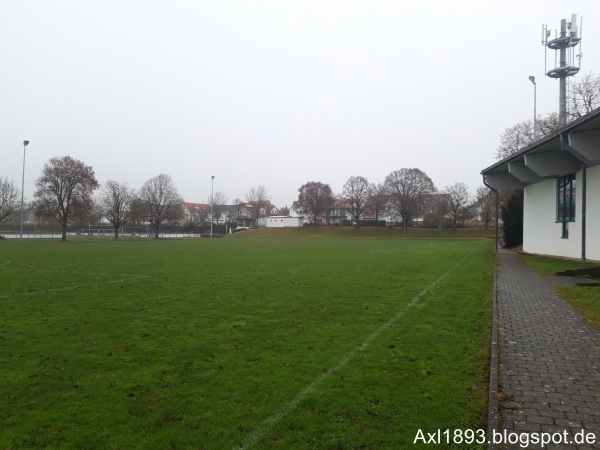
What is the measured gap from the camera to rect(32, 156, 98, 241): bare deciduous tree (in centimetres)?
6134

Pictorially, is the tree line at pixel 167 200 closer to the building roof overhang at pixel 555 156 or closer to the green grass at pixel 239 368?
the building roof overhang at pixel 555 156

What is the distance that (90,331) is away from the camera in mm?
7824

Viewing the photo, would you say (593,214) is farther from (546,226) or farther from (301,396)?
(301,396)

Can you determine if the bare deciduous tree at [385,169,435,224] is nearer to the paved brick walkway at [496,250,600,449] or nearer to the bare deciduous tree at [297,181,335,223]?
the bare deciduous tree at [297,181,335,223]

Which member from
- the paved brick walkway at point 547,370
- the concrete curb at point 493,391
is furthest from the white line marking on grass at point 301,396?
the paved brick walkway at point 547,370

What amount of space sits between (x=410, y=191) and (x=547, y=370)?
89782 mm

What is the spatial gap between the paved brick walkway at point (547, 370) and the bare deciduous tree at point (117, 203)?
73.5 m

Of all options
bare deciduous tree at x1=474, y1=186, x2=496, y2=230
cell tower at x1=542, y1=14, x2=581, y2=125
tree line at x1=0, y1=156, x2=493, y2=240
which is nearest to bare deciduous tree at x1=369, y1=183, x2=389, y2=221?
tree line at x1=0, y1=156, x2=493, y2=240

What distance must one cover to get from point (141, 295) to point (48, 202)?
58422 millimetres

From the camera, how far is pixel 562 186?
80.1 feet

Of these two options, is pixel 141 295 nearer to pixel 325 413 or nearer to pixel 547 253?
pixel 325 413

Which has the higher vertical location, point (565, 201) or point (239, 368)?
point (565, 201)

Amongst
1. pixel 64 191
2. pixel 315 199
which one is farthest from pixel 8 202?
pixel 315 199

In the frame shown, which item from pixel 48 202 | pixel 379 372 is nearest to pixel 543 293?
pixel 379 372
